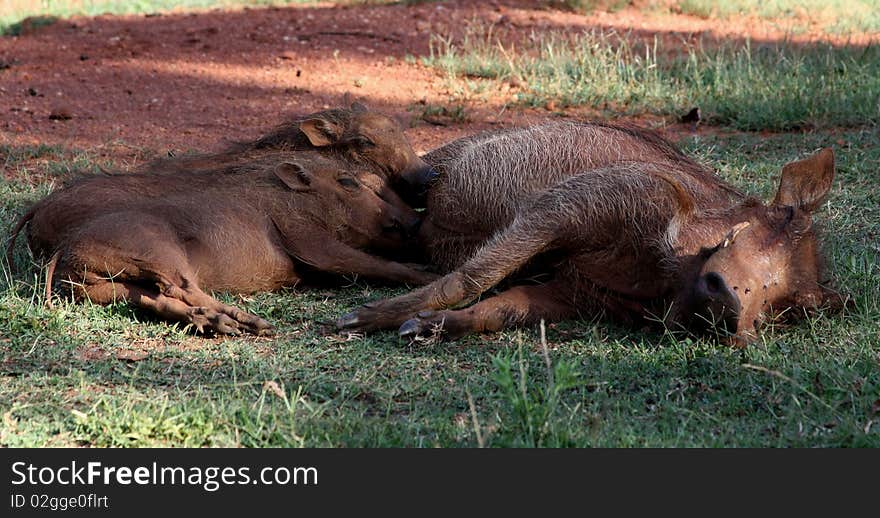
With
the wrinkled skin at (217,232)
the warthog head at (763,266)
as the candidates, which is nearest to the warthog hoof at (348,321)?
the wrinkled skin at (217,232)

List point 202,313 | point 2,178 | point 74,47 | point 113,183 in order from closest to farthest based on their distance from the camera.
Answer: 1. point 202,313
2. point 113,183
3. point 2,178
4. point 74,47

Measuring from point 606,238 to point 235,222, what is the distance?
4.96 feet

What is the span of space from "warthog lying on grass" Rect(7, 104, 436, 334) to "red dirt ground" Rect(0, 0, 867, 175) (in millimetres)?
666

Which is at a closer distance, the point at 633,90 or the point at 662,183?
the point at 662,183

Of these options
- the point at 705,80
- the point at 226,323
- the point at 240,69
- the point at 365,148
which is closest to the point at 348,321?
the point at 226,323

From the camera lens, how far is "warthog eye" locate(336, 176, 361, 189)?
498 centimetres

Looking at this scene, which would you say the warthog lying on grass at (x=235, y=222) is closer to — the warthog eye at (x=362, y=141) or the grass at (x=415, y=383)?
the warthog eye at (x=362, y=141)

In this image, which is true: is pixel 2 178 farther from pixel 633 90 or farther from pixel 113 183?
pixel 633 90

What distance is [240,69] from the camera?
28.6 ft

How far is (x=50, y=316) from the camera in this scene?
411cm

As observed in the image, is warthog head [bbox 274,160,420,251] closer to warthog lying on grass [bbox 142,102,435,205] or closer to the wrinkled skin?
the wrinkled skin

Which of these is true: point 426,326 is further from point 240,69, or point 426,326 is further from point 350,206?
point 240,69

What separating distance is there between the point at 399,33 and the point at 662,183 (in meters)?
5.95
